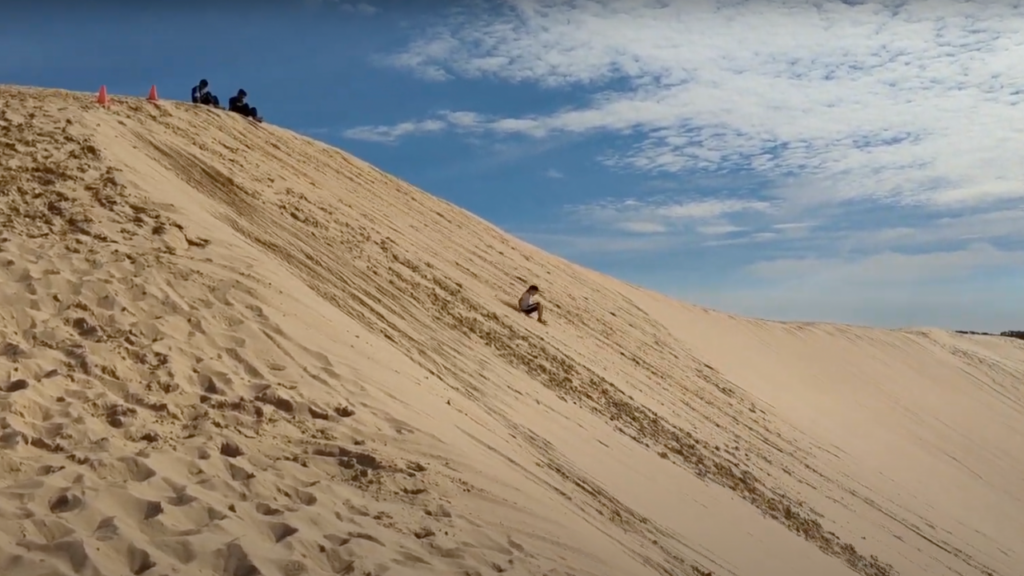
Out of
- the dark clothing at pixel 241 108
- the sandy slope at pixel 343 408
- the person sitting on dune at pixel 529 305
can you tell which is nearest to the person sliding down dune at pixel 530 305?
the person sitting on dune at pixel 529 305

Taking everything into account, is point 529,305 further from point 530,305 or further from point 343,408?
point 343,408

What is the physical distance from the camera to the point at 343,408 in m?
6.77

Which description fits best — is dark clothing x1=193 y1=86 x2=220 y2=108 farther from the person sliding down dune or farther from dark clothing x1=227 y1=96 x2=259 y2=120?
the person sliding down dune

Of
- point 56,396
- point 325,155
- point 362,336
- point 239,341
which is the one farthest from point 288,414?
point 325,155

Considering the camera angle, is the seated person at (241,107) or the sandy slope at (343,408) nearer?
the sandy slope at (343,408)

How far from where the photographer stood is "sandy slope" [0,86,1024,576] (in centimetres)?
531

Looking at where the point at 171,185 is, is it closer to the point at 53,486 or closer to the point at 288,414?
the point at 288,414

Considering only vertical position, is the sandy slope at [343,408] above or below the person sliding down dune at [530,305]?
below

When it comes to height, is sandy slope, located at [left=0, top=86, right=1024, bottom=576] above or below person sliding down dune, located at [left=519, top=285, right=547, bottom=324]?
below

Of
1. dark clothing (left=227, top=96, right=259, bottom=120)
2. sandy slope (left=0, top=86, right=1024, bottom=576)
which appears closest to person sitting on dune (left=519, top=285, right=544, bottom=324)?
sandy slope (left=0, top=86, right=1024, bottom=576)

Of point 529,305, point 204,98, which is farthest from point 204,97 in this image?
point 529,305

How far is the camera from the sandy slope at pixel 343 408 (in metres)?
5.31

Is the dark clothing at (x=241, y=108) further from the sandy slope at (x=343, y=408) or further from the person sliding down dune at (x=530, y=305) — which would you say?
the person sliding down dune at (x=530, y=305)

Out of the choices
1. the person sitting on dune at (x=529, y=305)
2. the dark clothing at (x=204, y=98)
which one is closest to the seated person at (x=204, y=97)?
the dark clothing at (x=204, y=98)
